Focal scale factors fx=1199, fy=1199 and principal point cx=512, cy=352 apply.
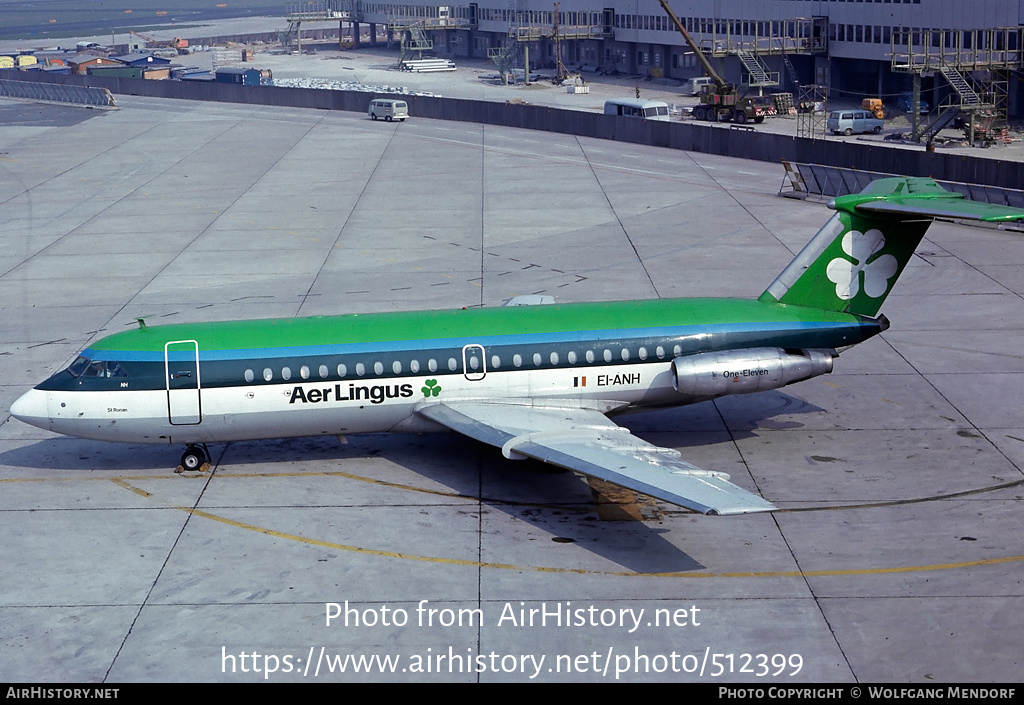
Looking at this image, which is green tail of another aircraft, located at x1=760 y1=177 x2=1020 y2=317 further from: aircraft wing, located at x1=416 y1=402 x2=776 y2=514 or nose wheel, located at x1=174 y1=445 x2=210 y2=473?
nose wheel, located at x1=174 y1=445 x2=210 y2=473

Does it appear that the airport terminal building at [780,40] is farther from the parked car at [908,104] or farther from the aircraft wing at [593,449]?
the aircraft wing at [593,449]

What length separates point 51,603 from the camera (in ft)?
73.9

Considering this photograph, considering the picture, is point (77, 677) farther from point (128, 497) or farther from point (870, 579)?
point (870, 579)

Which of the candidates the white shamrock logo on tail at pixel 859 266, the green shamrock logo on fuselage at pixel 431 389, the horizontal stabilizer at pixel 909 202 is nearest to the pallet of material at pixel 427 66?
the horizontal stabilizer at pixel 909 202

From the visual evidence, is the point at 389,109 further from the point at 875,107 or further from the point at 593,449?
the point at 593,449

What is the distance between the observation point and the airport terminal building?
8606cm

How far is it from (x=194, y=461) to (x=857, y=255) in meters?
16.9

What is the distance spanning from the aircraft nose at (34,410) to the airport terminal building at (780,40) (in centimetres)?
6903

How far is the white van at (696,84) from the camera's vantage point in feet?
359

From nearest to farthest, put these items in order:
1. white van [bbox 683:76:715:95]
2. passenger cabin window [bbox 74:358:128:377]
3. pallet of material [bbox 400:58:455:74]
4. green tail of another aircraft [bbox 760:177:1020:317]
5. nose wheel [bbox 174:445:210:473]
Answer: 1. passenger cabin window [bbox 74:358:128:377]
2. nose wheel [bbox 174:445:210:473]
3. green tail of another aircraft [bbox 760:177:1020:317]
4. white van [bbox 683:76:715:95]
5. pallet of material [bbox 400:58:455:74]

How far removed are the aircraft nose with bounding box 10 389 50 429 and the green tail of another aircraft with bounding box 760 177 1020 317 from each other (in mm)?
17913

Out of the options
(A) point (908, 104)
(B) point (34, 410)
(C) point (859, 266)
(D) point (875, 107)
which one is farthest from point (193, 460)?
(A) point (908, 104)

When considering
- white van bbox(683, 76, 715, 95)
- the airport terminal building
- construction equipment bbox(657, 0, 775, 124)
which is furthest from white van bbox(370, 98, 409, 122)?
the airport terminal building
